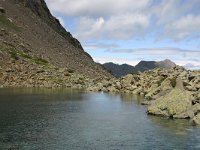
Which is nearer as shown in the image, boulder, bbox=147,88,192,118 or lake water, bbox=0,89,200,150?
lake water, bbox=0,89,200,150

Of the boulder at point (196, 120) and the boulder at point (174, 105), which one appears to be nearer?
the boulder at point (196, 120)

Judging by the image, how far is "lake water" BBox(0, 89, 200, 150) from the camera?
6836 cm

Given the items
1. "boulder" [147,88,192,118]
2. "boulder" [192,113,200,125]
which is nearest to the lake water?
"boulder" [192,113,200,125]

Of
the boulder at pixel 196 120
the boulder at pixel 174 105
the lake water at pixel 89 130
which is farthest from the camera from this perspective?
the boulder at pixel 174 105

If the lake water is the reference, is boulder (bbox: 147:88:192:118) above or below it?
above

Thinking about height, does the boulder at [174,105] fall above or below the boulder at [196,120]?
above

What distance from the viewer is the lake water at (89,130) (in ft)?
224

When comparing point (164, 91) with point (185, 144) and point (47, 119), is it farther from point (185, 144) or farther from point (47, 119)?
point (185, 144)

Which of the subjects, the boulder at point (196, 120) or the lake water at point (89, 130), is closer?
the lake water at point (89, 130)

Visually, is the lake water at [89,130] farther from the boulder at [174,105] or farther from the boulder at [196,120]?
the boulder at [174,105]

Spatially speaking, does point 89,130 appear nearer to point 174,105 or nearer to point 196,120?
point 196,120

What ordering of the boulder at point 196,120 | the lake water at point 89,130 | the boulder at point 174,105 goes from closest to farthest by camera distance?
the lake water at point 89,130
the boulder at point 196,120
the boulder at point 174,105

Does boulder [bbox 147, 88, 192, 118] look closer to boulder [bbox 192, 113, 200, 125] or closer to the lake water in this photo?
the lake water

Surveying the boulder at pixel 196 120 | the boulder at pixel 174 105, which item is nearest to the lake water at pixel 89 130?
the boulder at pixel 196 120
